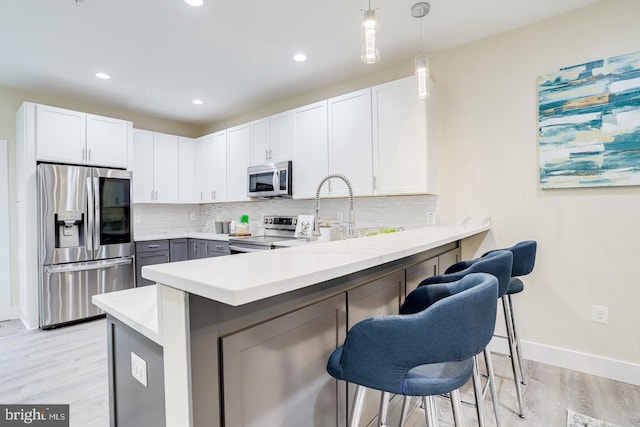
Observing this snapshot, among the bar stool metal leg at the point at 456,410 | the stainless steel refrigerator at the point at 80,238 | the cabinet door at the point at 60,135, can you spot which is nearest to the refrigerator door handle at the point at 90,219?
the stainless steel refrigerator at the point at 80,238

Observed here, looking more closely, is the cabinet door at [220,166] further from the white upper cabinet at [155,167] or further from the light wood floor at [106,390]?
the light wood floor at [106,390]

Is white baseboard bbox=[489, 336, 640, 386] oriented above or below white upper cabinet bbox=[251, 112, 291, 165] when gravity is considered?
below

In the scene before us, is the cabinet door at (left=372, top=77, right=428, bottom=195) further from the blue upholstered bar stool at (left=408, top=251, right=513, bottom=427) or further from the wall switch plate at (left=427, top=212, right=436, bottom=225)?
the blue upholstered bar stool at (left=408, top=251, right=513, bottom=427)

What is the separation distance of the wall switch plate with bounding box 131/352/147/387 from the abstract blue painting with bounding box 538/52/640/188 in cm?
285

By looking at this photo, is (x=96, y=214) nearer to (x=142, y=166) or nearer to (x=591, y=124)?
(x=142, y=166)

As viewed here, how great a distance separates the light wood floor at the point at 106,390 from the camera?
5.99ft

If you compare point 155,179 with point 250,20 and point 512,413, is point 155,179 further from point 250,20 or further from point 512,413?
point 512,413

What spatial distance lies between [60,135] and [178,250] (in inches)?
75.5

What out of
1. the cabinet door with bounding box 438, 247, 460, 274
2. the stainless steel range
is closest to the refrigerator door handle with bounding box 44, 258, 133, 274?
the stainless steel range

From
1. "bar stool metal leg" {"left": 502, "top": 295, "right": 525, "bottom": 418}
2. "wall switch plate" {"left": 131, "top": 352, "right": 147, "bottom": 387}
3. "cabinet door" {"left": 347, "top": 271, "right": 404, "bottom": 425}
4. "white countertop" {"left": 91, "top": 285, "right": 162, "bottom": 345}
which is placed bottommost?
"bar stool metal leg" {"left": 502, "top": 295, "right": 525, "bottom": 418}

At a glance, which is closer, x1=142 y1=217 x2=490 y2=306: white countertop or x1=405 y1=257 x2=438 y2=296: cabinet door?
x1=142 y1=217 x2=490 y2=306: white countertop

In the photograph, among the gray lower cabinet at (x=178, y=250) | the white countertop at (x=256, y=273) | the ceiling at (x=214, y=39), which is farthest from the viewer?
the gray lower cabinet at (x=178, y=250)

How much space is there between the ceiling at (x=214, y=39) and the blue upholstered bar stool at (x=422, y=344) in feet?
7.33

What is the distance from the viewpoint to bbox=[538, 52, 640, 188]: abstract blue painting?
2153mm
